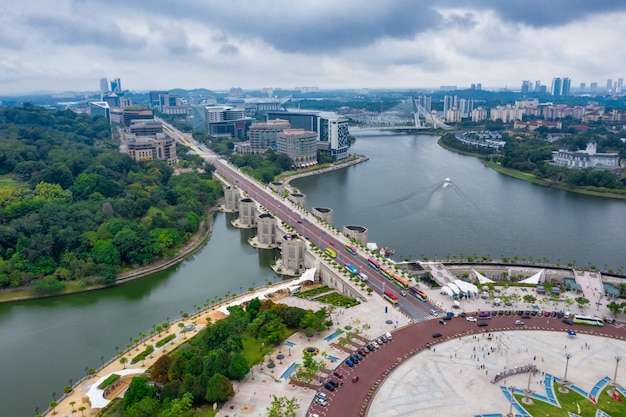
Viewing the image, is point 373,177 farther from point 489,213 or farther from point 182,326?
point 182,326

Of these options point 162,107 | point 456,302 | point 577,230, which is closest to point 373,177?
point 577,230

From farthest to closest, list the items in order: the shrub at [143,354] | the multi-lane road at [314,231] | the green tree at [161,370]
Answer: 1. the multi-lane road at [314,231]
2. the shrub at [143,354]
3. the green tree at [161,370]

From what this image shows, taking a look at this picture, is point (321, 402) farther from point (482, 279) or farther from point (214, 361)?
point (482, 279)

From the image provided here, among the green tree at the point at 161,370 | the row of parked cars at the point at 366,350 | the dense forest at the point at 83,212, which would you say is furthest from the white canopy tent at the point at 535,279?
the dense forest at the point at 83,212

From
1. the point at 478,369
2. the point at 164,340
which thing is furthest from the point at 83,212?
the point at 478,369

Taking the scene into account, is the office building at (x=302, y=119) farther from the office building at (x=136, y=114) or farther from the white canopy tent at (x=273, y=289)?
the white canopy tent at (x=273, y=289)

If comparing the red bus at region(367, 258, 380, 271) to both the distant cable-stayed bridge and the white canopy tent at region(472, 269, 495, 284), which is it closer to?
the white canopy tent at region(472, 269, 495, 284)
